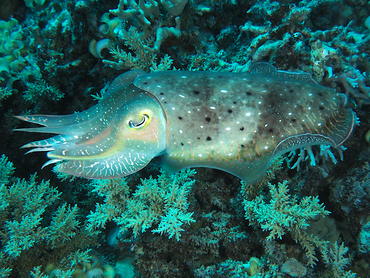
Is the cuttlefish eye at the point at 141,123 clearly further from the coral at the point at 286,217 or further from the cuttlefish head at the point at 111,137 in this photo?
the coral at the point at 286,217

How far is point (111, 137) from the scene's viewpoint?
2646 mm

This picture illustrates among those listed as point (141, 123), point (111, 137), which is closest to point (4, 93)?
point (111, 137)

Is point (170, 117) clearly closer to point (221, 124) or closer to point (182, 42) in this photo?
point (221, 124)

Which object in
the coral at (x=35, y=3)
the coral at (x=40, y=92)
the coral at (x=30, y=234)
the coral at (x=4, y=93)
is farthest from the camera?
the coral at (x=35, y=3)

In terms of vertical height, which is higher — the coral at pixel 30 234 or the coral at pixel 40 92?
the coral at pixel 40 92

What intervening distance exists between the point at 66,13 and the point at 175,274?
6119mm

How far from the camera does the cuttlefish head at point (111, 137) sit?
8.28 feet

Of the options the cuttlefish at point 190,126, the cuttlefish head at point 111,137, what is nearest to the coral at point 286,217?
the cuttlefish at point 190,126

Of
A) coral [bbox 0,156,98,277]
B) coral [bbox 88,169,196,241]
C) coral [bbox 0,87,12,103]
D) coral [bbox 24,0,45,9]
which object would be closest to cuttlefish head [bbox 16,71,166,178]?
coral [bbox 88,169,196,241]

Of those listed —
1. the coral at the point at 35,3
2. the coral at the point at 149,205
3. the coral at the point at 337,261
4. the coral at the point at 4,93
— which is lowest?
the coral at the point at 337,261

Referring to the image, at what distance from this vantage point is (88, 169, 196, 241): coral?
3.18 metres

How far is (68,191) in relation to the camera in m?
4.89

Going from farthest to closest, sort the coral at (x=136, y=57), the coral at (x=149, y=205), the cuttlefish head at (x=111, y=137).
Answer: the coral at (x=136, y=57), the coral at (x=149, y=205), the cuttlefish head at (x=111, y=137)

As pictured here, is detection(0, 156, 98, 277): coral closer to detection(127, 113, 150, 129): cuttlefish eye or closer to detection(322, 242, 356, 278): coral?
detection(127, 113, 150, 129): cuttlefish eye
